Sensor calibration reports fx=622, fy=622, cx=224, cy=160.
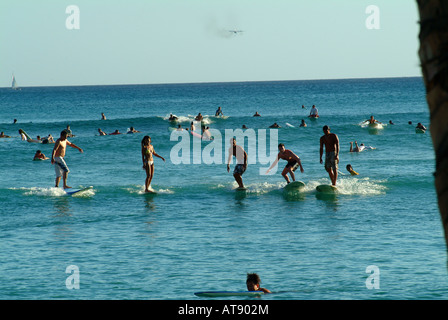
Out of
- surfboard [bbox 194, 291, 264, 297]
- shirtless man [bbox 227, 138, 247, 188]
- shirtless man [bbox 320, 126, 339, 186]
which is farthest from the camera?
shirtless man [bbox 227, 138, 247, 188]

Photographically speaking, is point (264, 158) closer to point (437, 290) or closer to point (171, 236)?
point (171, 236)

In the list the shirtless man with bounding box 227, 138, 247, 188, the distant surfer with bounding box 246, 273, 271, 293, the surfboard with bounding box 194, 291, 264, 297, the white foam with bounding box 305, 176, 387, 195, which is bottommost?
the surfboard with bounding box 194, 291, 264, 297

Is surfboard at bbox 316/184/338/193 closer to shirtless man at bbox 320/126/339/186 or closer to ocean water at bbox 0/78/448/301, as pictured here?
ocean water at bbox 0/78/448/301

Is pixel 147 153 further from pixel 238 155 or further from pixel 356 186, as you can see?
pixel 356 186

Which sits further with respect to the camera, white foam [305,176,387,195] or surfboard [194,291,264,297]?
white foam [305,176,387,195]

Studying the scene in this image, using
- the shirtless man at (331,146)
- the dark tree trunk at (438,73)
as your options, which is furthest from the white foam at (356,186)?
the dark tree trunk at (438,73)

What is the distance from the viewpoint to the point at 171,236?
13.7 m

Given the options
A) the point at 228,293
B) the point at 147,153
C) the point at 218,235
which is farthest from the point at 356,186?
the point at 228,293

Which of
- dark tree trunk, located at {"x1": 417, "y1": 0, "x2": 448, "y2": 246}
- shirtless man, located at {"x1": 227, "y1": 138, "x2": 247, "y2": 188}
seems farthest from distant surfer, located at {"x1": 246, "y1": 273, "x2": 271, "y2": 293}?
shirtless man, located at {"x1": 227, "y1": 138, "x2": 247, "y2": 188}

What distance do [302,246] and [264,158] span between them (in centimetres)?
1818

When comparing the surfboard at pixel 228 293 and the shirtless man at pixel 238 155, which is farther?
the shirtless man at pixel 238 155

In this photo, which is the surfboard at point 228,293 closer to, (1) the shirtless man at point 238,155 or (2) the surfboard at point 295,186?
(1) the shirtless man at point 238,155
